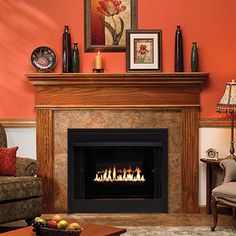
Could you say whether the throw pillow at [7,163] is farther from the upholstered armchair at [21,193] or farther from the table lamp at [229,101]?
the table lamp at [229,101]

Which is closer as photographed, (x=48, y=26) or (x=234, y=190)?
(x=234, y=190)

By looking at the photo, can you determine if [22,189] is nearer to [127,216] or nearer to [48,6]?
[127,216]

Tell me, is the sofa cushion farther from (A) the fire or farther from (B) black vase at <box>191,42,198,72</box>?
(B) black vase at <box>191,42,198,72</box>

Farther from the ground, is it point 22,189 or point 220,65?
point 220,65

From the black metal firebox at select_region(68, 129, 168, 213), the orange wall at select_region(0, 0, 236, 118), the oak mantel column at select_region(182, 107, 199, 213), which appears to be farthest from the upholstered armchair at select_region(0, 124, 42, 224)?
the oak mantel column at select_region(182, 107, 199, 213)

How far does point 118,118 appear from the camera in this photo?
5789 millimetres

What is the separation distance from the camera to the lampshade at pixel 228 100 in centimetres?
542

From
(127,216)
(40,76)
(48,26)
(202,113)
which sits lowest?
(127,216)

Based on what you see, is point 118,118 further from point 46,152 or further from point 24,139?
point 24,139

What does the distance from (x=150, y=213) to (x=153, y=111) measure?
3.40 feet

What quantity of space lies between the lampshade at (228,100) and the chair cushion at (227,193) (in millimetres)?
841

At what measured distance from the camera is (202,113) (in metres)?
5.80

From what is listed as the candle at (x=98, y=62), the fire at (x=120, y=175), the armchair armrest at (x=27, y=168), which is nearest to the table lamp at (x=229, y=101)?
the fire at (x=120, y=175)

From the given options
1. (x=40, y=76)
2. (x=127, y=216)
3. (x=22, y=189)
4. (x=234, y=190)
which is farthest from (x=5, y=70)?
(x=234, y=190)
